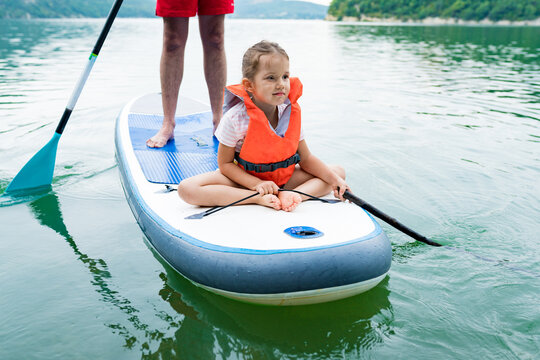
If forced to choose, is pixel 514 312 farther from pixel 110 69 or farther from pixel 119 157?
pixel 110 69

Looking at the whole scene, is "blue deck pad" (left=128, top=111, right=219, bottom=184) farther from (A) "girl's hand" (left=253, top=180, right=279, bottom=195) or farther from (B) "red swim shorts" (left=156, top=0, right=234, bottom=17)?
(B) "red swim shorts" (left=156, top=0, right=234, bottom=17)

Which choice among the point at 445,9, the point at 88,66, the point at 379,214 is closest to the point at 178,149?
the point at 88,66

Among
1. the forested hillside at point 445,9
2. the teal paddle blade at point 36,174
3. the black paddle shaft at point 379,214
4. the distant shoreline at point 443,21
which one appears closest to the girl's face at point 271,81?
→ the black paddle shaft at point 379,214

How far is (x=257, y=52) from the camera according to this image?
2.27 m

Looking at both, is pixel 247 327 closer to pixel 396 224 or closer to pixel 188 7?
pixel 396 224

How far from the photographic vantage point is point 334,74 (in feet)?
32.5

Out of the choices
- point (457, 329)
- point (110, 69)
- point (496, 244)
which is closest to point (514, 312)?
point (457, 329)

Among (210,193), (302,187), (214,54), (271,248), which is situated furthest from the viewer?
(214,54)

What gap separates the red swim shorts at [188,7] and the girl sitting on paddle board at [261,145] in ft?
4.34

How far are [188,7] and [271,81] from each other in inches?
61.4

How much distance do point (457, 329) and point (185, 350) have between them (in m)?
1.14

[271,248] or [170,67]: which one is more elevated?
[170,67]

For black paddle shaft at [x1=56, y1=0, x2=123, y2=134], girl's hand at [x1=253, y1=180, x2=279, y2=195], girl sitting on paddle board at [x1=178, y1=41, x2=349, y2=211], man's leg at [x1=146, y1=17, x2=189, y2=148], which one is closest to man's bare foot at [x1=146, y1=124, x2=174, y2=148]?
man's leg at [x1=146, y1=17, x2=189, y2=148]

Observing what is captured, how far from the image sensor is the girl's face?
7.45ft
